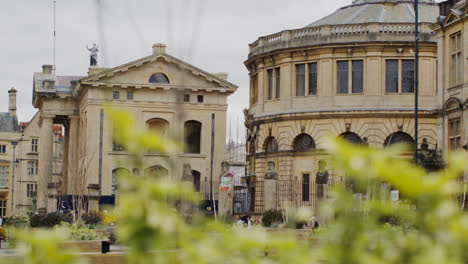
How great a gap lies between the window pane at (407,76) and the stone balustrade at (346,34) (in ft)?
5.41

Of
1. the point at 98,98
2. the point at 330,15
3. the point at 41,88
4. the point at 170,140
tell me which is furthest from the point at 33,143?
the point at 170,140

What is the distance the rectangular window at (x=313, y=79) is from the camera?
195 ft

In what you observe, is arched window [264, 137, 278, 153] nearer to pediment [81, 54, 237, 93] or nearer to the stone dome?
pediment [81, 54, 237, 93]

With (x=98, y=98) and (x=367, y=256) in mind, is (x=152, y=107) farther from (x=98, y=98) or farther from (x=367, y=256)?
(x=367, y=256)

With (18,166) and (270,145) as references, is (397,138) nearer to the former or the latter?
(270,145)

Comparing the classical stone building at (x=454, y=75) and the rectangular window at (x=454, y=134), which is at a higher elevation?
the classical stone building at (x=454, y=75)

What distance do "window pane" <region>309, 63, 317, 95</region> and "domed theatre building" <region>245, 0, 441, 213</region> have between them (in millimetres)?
62

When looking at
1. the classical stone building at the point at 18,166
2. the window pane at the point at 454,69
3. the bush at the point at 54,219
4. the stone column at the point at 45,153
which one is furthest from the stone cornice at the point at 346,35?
the classical stone building at the point at 18,166

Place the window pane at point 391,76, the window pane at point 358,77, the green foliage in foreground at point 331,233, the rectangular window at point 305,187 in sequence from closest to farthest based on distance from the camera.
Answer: the green foliage in foreground at point 331,233 → the window pane at point 391,76 → the rectangular window at point 305,187 → the window pane at point 358,77

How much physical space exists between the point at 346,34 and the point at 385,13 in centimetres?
477

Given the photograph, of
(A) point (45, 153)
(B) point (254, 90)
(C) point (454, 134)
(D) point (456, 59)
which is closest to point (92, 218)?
(C) point (454, 134)

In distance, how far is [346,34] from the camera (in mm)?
57656

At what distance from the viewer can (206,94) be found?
68.3 metres

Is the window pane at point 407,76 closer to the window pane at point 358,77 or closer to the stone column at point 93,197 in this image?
the window pane at point 358,77
